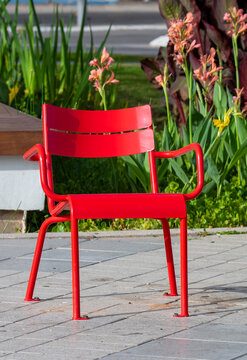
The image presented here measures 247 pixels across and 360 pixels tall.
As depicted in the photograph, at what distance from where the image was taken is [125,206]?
3707 mm

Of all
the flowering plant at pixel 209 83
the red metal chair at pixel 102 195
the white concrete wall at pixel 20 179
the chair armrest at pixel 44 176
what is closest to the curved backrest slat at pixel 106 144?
the red metal chair at pixel 102 195

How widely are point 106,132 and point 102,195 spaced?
726 millimetres

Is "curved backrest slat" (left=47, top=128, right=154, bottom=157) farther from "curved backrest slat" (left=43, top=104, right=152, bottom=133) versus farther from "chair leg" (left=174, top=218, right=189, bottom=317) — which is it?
"chair leg" (left=174, top=218, right=189, bottom=317)

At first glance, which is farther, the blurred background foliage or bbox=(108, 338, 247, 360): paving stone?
the blurred background foliage

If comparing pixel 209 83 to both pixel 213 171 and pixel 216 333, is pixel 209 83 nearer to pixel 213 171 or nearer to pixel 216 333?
pixel 213 171

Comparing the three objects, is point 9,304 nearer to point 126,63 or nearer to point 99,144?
point 99,144

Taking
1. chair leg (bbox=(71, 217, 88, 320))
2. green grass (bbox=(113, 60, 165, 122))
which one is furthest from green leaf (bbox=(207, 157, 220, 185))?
green grass (bbox=(113, 60, 165, 122))

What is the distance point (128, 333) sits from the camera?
3.54m

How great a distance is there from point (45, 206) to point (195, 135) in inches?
52.1

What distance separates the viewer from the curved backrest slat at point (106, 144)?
4.41m

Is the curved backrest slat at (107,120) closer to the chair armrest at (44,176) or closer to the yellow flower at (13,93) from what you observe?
the chair armrest at (44,176)

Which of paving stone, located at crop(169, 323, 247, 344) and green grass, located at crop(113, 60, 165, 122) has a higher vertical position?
green grass, located at crop(113, 60, 165, 122)

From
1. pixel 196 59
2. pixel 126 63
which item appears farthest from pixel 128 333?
pixel 126 63

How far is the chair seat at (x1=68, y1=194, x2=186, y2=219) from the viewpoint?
3.67 meters
